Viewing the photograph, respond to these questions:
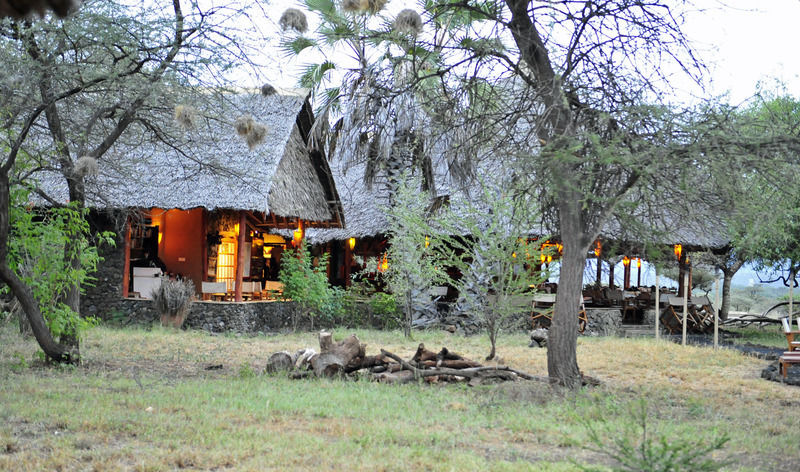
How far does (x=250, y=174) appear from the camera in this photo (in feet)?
48.5

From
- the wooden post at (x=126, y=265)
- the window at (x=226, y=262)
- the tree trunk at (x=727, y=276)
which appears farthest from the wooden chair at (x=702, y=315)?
the wooden post at (x=126, y=265)

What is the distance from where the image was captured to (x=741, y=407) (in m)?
7.48

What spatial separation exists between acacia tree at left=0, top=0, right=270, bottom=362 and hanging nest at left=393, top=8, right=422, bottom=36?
1.94m

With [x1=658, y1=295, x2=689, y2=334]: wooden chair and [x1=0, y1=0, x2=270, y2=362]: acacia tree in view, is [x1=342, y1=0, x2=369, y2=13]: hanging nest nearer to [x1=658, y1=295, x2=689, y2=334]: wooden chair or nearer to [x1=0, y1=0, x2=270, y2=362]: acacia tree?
[x1=0, y1=0, x2=270, y2=362]: acacia tree

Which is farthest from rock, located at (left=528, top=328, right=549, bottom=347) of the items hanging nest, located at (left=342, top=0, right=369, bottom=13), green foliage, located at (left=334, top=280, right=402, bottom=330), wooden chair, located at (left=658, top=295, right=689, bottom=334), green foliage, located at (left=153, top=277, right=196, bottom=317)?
hanging nest, located at (left=342, top=0, right=369, bottom=13)

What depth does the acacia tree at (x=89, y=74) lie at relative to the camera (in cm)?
767

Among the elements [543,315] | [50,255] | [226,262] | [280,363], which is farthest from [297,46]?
[280,363]

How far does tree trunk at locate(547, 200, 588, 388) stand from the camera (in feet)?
25.8

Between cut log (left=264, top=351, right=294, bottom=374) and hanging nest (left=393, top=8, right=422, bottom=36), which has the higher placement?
hanging nest (left=393, top=8, right=422, bottom=36)

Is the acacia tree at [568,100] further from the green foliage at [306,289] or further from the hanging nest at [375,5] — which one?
the green foliage at [306,289]

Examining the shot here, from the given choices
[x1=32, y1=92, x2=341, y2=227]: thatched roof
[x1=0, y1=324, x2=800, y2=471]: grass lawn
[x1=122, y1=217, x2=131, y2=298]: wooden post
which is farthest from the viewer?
[x1=122, y1=217, x2=131, y2=298]: wooden post

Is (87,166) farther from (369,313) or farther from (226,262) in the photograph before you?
(226,262)

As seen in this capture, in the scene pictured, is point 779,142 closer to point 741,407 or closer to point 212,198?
point 741,407

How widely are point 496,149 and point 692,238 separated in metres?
13.6
